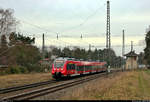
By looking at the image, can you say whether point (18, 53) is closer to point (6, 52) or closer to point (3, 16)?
point (6, 52)

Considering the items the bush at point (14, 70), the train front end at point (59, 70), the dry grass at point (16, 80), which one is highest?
the train front end at point (59, 70)

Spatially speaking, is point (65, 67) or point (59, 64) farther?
point (59, 64)

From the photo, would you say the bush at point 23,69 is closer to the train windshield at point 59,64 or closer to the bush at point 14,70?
the bush at point 14,70

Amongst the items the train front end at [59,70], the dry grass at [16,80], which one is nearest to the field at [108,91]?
the dry grass at [16,80]

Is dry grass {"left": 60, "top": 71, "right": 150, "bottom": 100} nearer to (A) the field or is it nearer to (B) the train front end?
(A) the field

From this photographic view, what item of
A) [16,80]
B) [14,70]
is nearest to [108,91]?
[16,80]

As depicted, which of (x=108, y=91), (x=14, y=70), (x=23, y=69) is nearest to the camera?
(x=108, y=91)

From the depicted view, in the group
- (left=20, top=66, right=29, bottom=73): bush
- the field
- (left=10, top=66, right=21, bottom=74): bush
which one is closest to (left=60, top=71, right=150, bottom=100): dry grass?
the field

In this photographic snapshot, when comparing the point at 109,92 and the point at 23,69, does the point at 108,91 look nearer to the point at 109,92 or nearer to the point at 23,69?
the point at 109,92

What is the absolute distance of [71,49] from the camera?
96.6 m

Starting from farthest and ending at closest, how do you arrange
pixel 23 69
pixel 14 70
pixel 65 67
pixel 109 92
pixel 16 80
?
pixel 23 69 < pixel 14 70 < pixel 65 67 < pixel 16 80 < pixel 109 92

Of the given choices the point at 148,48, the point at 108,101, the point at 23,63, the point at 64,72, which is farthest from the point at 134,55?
the point at 108,101

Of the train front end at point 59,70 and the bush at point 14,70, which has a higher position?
the train front end at point 59,70

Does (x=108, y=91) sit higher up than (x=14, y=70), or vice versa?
(x=108, y=91)
